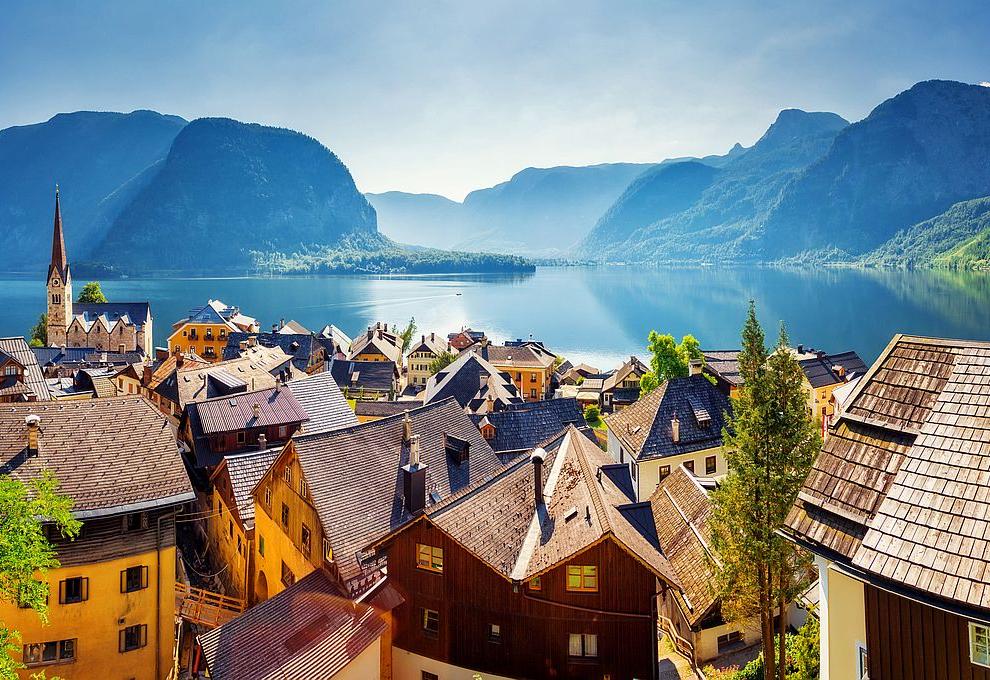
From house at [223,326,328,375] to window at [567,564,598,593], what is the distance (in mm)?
74020

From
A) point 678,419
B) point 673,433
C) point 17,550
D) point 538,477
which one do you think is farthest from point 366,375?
point 17,550

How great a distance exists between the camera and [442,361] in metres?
90.8

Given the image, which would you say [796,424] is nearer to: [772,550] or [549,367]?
[772,550]

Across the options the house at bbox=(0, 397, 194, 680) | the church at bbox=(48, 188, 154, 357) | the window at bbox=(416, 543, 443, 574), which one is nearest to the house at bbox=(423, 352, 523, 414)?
the house at bbox=(0, 397, 194, 680)

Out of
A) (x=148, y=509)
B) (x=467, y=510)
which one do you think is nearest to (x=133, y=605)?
(x=148, y=509)

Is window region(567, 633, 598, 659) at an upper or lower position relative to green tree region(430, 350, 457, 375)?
lower

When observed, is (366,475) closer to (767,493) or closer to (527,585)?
(527,585)

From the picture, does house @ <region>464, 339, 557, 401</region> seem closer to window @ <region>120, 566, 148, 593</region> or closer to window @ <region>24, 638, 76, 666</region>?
window @ <region>120, 566, 148, 593</region>

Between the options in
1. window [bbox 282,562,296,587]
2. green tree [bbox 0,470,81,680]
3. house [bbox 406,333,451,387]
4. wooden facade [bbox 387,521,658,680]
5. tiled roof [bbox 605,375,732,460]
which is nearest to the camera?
green tree [bbox 0,470,81,680]

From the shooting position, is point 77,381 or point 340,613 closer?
point 340,613

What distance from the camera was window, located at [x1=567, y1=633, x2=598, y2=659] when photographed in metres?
18.9

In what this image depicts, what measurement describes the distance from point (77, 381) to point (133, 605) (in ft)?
164

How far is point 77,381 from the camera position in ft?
210

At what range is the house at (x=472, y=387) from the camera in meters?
59.3
